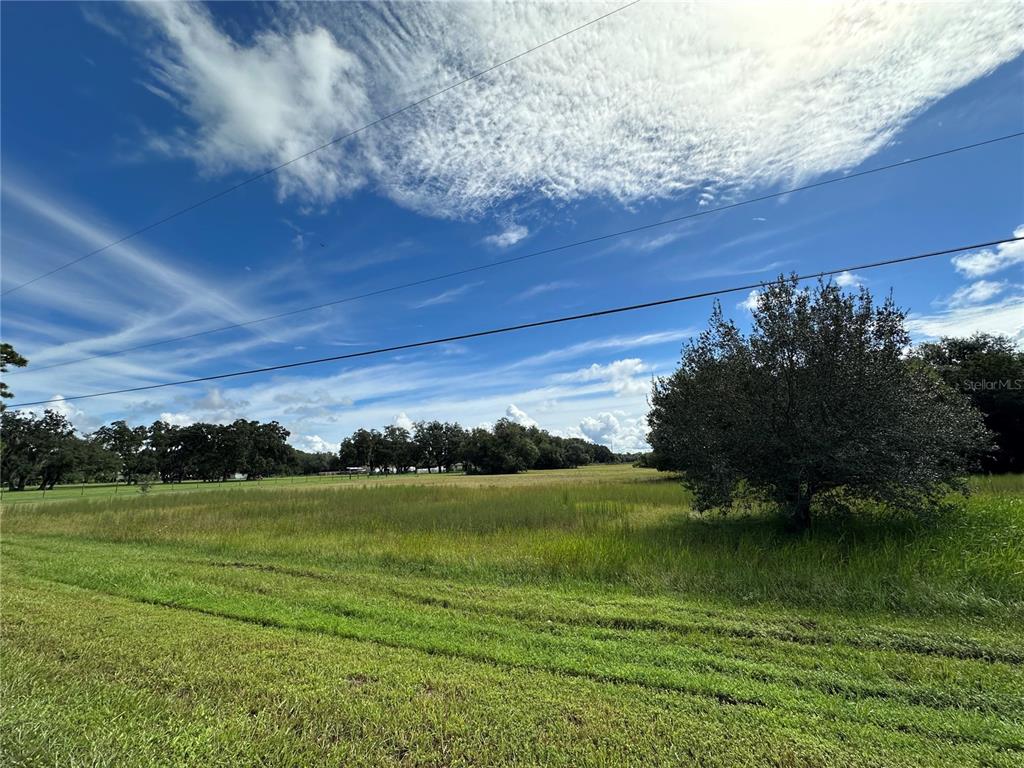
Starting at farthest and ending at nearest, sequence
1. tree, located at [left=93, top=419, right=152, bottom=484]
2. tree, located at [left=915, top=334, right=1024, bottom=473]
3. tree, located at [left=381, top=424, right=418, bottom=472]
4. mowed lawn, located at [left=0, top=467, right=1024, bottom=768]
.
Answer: tree, located at [left=381, top=424, right=418, bottom=472]
tree, located at [left=93, top=419, right=152, bottom=484]
tree, located at [left=915, top=334, right=1024, bottom=473]
mowed lawn, located at [left=0, top=467, right=1024, bottom=768]

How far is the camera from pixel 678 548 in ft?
35.0

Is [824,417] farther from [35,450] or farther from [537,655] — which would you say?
[35,450]

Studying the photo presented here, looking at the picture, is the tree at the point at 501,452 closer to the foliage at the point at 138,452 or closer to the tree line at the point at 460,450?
the tree line at the point at 460,450

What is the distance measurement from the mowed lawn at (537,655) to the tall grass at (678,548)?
0.25 ft

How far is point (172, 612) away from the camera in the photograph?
650cm

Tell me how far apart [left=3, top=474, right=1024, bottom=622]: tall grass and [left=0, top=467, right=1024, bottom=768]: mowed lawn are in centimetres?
8

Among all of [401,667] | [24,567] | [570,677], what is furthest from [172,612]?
[24,567]

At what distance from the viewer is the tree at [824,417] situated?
418 inches

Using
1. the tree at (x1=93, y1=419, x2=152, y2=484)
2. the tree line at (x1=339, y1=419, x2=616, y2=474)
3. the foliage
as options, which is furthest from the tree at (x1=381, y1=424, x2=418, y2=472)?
the tree at (x1=93, y1=419, x2=152, y2=484)

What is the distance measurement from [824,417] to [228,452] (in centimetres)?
12068

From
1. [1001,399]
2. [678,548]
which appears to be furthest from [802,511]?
[1001,399]

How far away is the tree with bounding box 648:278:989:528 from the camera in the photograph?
10609 millimetres

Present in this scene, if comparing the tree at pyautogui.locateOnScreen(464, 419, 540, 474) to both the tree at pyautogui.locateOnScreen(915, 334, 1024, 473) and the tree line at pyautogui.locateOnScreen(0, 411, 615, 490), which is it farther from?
the tree at pyautogui.locateOnScreen(915, 334, 1024, 473)

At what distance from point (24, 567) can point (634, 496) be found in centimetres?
2297
